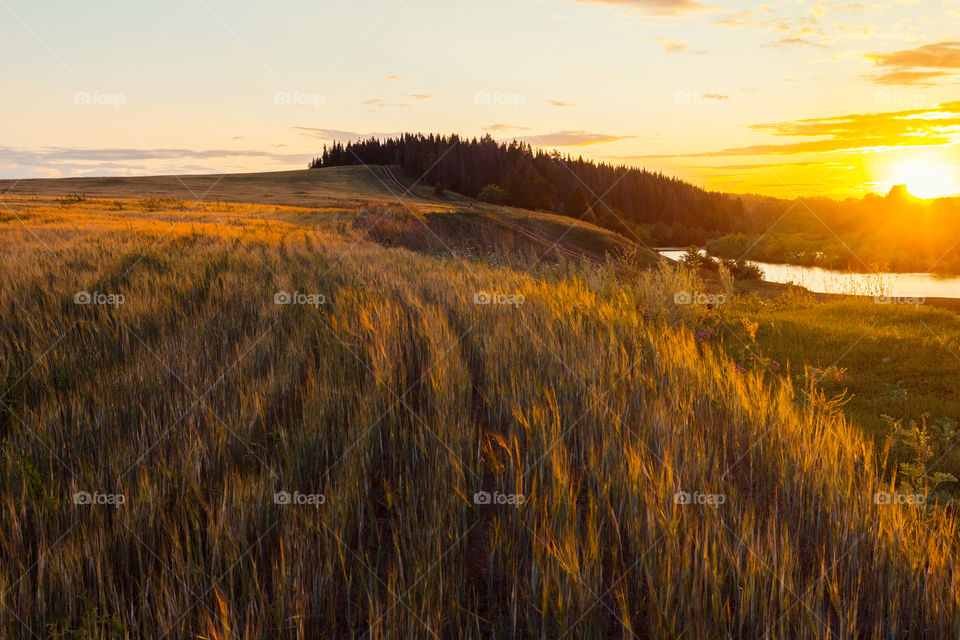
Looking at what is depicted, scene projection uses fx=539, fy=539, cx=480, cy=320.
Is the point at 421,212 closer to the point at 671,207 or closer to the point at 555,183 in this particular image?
the point at 555,183

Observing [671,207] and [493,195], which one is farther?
[671,207]

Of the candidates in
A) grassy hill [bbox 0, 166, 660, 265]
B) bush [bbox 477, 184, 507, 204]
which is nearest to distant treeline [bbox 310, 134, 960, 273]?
bush [bbox 477, 184, 507, 204]

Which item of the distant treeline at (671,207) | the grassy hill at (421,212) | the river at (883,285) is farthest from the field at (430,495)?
the distant treeline at (671,207)

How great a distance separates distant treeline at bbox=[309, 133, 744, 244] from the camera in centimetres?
9469

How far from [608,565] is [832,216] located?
423 feet

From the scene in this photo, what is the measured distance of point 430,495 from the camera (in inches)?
109

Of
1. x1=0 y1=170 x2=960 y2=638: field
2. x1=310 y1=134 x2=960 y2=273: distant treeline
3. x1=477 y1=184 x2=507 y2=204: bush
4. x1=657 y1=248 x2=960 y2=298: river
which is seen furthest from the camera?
x1=477 y1=184 x2=507 y2=204: bush

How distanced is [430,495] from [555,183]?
11500 cm

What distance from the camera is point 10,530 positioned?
95.4 inches

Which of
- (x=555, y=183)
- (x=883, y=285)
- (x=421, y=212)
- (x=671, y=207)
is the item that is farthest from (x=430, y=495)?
(x=671, y=207)

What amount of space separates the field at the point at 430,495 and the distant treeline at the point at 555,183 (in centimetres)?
8419

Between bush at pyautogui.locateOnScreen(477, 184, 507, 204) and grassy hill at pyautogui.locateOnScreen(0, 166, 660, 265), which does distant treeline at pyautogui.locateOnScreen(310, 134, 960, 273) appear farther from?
grassy hill at pyautogui.locateOnScreen(0, 166, 660, 265)

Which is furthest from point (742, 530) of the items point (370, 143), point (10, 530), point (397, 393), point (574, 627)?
point (370, 143)

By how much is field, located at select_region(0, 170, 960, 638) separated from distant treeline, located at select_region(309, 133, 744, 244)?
8419cm
